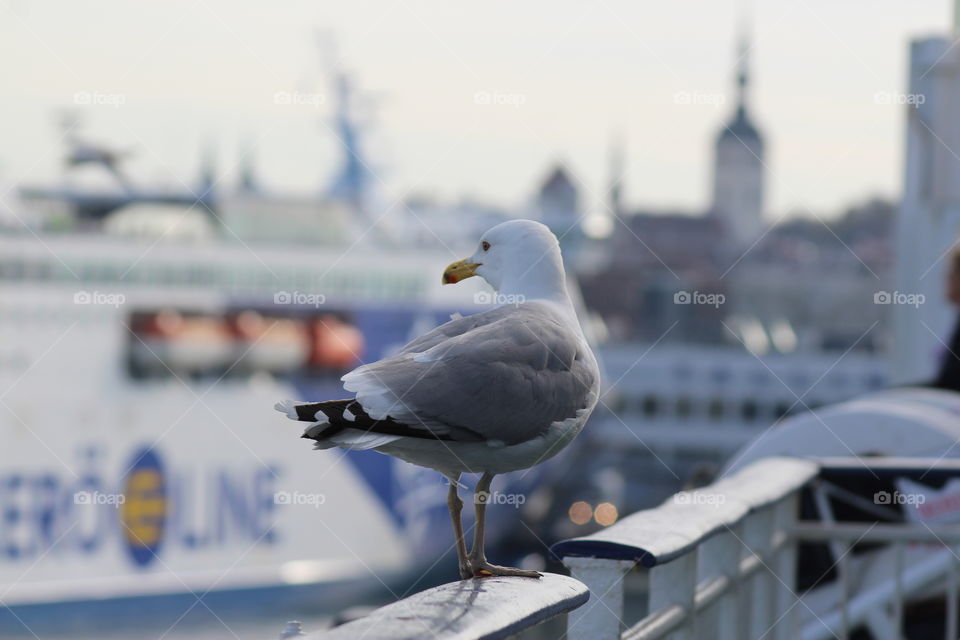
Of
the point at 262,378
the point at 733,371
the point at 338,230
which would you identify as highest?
the point at 338,230

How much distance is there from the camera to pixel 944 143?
29.3ft

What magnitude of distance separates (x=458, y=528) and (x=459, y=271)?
0.72m

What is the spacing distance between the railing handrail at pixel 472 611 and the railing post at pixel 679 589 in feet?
1.59

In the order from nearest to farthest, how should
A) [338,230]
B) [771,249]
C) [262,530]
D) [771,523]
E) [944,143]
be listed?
1. [771,523]
2. [944,143]
3. [262,530]
4. [338,230]
5. [771,249]

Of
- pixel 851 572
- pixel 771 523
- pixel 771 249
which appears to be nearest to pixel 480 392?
pixel 771 523

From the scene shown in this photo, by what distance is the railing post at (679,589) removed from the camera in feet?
9.48

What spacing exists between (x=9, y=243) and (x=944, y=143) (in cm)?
2184

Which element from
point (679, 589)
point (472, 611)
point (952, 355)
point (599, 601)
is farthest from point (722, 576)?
point (952, 355)

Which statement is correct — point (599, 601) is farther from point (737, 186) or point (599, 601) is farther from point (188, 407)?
point (737, 186)

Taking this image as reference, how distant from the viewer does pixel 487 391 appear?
111 inches

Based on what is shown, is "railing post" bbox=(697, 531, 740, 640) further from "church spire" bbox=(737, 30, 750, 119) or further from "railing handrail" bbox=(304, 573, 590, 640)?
"church spire" bbox=(737, 30, 750, 119)

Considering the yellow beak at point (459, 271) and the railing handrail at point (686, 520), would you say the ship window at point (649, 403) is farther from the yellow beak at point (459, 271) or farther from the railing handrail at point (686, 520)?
the yellow beak at point (459, 271)

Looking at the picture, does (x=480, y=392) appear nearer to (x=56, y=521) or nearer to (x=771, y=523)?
(x=771, y=523)

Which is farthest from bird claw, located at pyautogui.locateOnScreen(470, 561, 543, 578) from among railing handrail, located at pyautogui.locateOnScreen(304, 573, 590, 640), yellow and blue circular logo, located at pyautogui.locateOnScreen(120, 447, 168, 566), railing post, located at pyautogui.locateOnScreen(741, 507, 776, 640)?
yellow and blue circular logo, located at pyautogui.locateOnScreen(120, 447, 168, 566)
